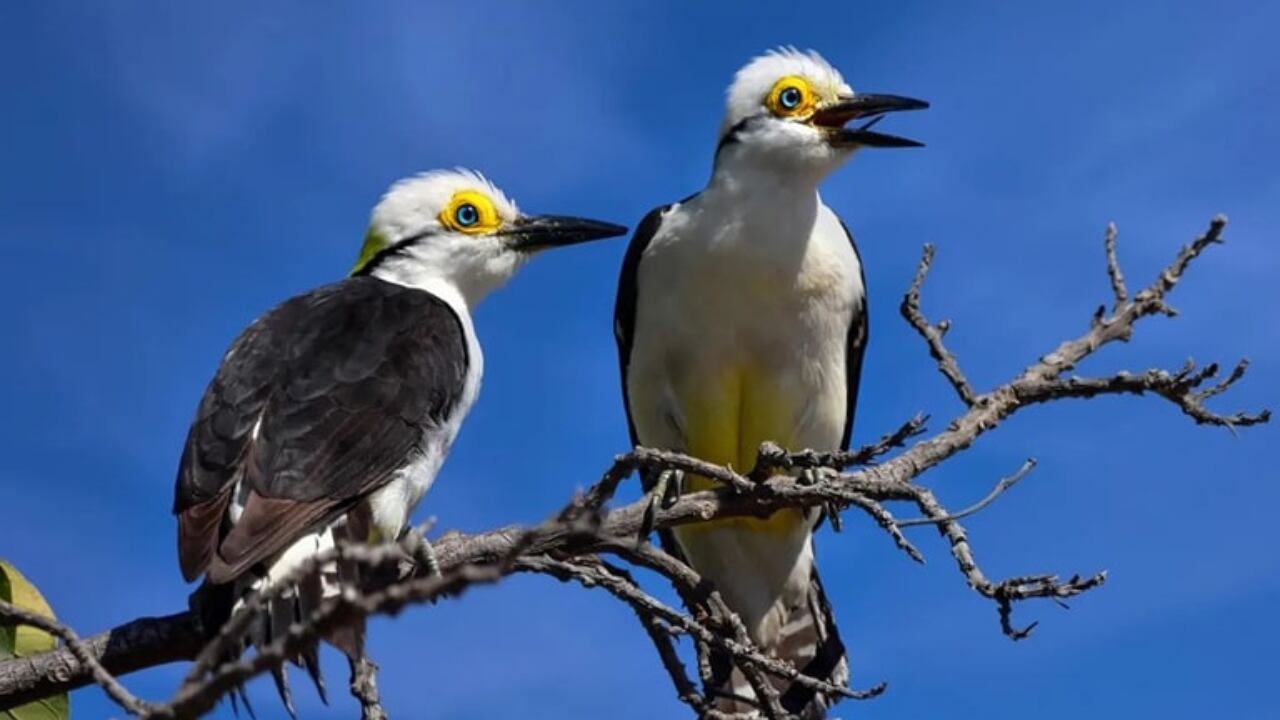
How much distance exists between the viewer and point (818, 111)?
6.67 meters

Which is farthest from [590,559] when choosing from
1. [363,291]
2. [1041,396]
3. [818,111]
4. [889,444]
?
[818,111]

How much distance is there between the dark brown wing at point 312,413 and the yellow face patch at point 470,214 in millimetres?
781

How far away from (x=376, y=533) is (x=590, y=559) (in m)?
0.60

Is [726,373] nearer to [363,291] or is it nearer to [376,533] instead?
[363,291]

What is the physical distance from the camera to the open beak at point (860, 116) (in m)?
6.52

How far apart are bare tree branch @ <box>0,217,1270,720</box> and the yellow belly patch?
0.35 metres

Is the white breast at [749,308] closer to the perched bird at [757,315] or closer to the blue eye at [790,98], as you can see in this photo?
the perched bird at [757,315]

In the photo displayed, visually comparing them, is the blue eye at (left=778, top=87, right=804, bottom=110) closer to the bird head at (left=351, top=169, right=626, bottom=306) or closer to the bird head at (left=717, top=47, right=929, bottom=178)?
the bird head at (left=717, top=47, right=929, bottom=178)

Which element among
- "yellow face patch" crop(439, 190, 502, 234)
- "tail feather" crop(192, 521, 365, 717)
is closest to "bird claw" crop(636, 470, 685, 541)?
"tail feather" crop(192, 521, 365, 717)

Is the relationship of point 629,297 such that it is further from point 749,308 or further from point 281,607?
point 281,607

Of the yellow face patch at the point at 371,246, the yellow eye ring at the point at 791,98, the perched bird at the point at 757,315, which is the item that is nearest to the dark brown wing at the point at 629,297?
the perched bird at the point at 757,315

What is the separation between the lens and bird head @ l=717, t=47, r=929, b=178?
6457mm

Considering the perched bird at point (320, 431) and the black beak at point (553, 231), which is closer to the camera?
the perched bird at point (320, 431)

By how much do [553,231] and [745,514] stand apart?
5.96ft
